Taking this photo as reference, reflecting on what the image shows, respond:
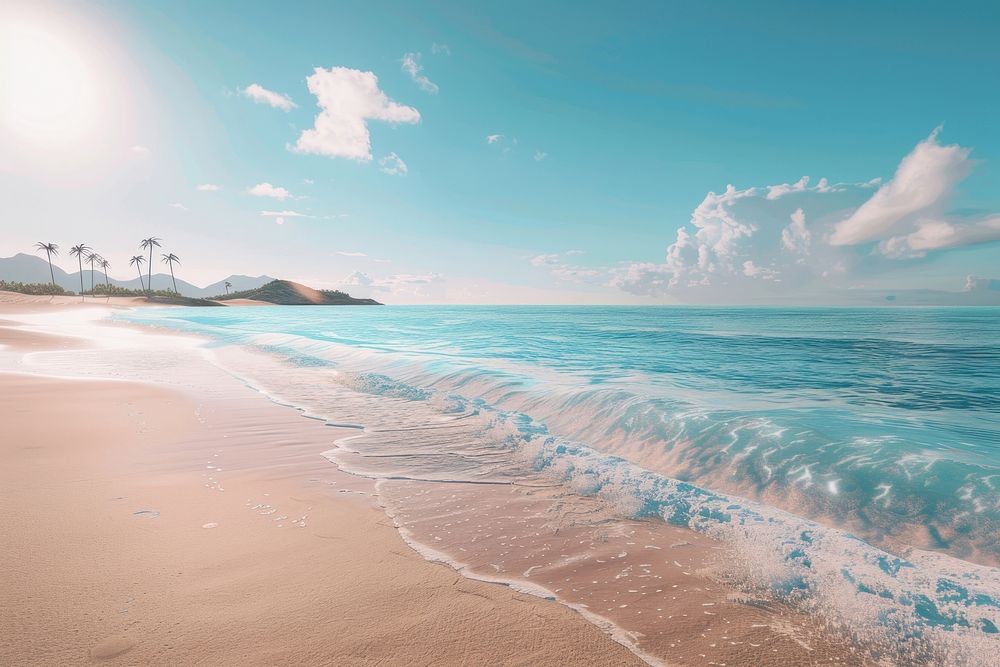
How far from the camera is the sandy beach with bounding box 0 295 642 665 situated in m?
2.56

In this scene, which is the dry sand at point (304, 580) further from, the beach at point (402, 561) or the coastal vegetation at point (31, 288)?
the coastal vegetation at point (31, 288)

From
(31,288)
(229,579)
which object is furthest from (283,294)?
(229,579)

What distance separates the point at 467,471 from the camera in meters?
6.03

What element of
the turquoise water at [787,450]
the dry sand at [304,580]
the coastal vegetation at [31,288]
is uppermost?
the coastal vegetation at [31,288]

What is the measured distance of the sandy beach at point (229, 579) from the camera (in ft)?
8.41

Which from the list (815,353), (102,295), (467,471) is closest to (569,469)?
(467,471)

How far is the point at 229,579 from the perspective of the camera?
323 cm

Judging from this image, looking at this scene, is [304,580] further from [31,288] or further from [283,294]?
[283,294]

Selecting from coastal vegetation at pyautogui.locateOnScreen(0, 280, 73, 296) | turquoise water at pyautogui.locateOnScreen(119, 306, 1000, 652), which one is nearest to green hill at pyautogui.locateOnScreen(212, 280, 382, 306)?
coastal vegetation at pyautogui.locateOnScreen(0, 280, 73, 296)

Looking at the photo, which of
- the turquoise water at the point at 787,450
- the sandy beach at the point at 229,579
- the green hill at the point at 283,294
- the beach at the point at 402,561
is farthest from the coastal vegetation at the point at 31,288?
the sandy beach at the point at 229,579

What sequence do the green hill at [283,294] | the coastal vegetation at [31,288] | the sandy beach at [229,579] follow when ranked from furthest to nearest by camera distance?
the green hill at [283,294]
the coastal vegetation at [31,288]
the sandy beach at [229,579]

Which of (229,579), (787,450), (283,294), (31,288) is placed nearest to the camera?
(229,579)

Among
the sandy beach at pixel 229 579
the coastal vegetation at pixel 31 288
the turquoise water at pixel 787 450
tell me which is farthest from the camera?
the coastal vegetation at pixel 31 288

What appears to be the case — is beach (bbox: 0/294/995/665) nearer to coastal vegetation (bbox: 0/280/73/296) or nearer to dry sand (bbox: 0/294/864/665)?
dry sand (bbox: 0/294/864/665)
